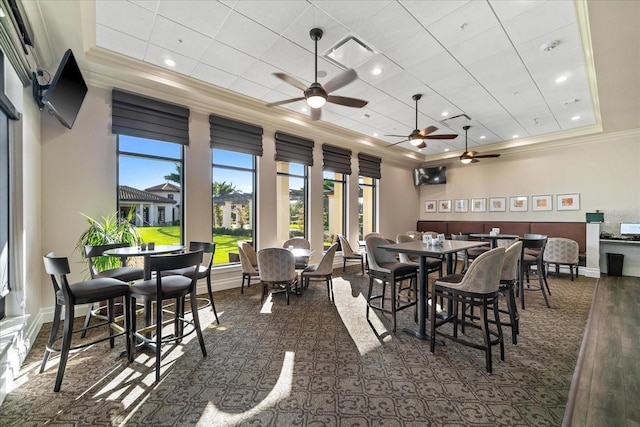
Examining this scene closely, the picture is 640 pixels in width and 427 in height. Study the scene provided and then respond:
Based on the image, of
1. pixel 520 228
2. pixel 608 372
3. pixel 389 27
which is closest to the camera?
pixel 608 372

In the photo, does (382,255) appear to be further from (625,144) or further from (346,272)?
(625,144)

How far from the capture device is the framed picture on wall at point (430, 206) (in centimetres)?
985

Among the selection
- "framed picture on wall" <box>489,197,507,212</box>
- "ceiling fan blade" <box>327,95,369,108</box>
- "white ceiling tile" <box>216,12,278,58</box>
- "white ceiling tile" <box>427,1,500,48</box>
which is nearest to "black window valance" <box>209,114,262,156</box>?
"white ceiling tile" <box>216,12,278,58</box>

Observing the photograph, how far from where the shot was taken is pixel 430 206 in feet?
32.6

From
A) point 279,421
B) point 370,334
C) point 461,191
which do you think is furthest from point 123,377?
point 461,191

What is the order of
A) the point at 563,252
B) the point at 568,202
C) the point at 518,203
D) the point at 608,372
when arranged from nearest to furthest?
the point at 608,372 → the point at 563,252 → the point at 568,202 → the point at 518,203

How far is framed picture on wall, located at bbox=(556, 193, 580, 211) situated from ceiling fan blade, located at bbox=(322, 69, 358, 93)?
743cm

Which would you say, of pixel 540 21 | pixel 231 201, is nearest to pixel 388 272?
pixel 540 21

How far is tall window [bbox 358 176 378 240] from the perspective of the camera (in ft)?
27.8

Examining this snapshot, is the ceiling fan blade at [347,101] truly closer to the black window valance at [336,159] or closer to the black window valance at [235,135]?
the black window valance at [235,135]

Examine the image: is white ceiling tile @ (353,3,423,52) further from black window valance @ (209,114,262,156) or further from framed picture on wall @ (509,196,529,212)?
framed picture on wall @ (509,196,529,212)

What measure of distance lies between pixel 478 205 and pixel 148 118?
29.7ft

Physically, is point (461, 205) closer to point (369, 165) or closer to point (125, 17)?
point (369, 165)

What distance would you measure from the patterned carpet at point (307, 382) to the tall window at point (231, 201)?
2347mm
